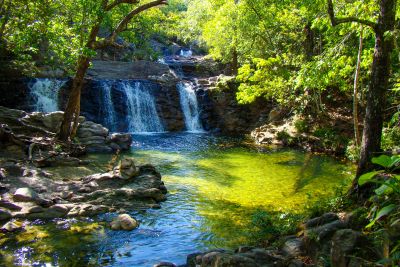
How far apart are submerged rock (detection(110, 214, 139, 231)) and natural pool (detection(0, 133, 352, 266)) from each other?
167 millimetres

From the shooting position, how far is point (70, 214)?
9336 mm

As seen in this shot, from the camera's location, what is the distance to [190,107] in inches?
1151

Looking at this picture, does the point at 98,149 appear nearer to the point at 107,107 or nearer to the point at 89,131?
the point at 89,131

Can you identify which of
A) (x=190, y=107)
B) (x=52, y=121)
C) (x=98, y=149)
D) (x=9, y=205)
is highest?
(x=190, y=107)

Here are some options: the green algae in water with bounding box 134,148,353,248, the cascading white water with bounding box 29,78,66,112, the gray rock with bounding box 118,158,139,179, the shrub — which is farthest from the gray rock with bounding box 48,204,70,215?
the cascading white water with bounding box 29,78,66,112

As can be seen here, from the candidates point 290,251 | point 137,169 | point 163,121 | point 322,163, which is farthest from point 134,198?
point 163,121

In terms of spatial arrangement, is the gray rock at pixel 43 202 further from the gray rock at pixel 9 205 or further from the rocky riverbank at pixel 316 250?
the rocky riverbank at pixel 316 250

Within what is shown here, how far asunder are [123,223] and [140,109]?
1911 centimetres

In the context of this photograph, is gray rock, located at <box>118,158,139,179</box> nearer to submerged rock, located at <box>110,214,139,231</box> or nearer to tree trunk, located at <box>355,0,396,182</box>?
submerged rock, located at <box>110,214,139,231</box>

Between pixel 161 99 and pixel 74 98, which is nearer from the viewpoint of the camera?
pixel 74 98

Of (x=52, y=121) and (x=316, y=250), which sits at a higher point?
(x=52, y=121)

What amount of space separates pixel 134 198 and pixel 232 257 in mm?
6042

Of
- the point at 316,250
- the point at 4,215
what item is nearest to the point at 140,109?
the point at 4,215

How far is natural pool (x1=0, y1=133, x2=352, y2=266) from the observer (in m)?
7.48
